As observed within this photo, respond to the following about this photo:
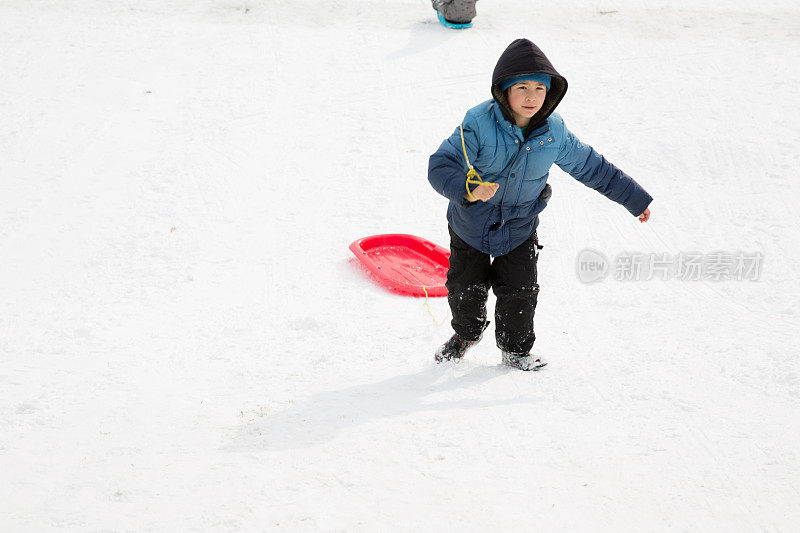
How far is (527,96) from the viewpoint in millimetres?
2947

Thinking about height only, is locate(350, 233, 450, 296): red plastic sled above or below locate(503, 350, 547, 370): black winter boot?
below

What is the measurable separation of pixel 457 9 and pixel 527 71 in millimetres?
6091

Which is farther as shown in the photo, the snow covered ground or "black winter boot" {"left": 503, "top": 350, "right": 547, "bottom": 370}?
"black winter boot" {"left": 503, "top": 350, "right": 547, "bottom": 370}

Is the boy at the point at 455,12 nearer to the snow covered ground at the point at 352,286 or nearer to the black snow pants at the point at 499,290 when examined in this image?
the snow covered ground at the point at 352,286

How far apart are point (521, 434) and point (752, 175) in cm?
416

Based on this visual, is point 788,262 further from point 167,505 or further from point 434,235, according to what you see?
point 167,505

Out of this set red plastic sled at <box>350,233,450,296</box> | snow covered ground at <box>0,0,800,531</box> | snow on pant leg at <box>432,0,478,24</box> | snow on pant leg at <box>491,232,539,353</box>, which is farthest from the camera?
snow on pant leg at <box>432,0,478,24</box>

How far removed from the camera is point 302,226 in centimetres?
521

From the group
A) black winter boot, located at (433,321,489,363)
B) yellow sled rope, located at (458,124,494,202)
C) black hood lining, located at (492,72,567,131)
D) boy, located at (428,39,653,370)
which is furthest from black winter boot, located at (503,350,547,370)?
black hood lining, located at (492,72,567,131)

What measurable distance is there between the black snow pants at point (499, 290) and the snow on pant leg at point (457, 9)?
230 inches

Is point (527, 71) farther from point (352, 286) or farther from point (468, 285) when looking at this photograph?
point (352, 286)

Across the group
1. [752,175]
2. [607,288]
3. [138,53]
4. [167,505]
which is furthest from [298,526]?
[138,53]

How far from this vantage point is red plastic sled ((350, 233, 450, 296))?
4488mm

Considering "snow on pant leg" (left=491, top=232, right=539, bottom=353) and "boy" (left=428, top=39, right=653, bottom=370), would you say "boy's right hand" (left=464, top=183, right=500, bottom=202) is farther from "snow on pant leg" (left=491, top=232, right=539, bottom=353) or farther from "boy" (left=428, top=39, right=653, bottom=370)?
"snow on pant leg" (left=491, top=232, right=539, bottom=353)
